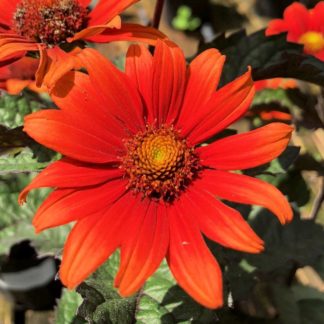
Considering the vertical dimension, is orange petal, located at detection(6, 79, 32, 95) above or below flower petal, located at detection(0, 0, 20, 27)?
below

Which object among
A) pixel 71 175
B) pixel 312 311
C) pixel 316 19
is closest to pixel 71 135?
pixel 71 175

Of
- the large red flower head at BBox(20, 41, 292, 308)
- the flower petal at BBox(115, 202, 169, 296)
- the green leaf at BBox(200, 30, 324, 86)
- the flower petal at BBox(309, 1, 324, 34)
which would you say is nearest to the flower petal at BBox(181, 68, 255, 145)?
the large red flower head at BBox(20, 41, 292, 308)

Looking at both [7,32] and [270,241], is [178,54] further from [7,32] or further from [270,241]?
[270,241]

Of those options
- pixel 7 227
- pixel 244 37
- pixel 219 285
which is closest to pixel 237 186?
pixel 219 285

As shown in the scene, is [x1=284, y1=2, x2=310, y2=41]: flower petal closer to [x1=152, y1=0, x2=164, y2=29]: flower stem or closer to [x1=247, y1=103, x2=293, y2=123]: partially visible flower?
[x1=247, y1=103, x2=293, y2=123]: partially visible flower

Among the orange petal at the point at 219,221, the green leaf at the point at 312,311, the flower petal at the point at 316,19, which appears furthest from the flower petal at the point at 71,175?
the flower petal at the point at 316,19

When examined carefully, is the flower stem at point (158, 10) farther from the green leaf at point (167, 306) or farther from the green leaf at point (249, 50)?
the green leaf at point (167, 306)

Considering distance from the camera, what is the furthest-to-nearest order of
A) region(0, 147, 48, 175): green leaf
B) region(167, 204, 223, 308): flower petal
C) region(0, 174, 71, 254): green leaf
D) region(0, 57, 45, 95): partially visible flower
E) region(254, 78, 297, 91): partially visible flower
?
1. region(254, 78, 297, 91): partially visible flower
2. region(0, 174, 71, 254): green leaf
3. region(0, 57, 45, 95): partially visible flower
4. region(0, 147, 48, 175): green leaf
5. region(167, 204, 223, 308): flower petal

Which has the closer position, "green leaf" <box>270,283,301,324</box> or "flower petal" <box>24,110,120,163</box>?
"flower petal" <box>24,110,120,163</box>

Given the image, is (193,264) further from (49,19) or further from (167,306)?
(49,19)
